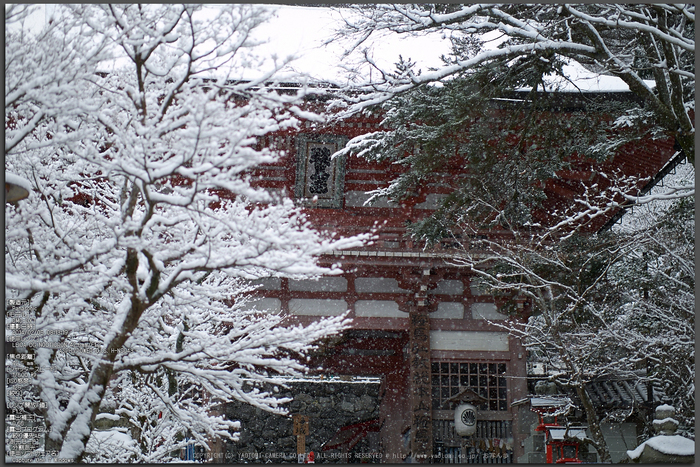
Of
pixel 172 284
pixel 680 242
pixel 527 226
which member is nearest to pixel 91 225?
pixel 172 284

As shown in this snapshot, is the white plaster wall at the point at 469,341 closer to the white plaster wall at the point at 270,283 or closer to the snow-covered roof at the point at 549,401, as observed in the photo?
the snow-covered roof at the point at 549,401

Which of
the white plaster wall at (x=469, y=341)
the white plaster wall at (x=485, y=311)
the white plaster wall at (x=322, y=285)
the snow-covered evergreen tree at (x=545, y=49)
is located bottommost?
the white plaster wall at (x=469, y=341)

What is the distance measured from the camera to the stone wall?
6.49 meters

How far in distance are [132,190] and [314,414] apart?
4.93m

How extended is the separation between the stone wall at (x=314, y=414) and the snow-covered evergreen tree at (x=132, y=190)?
3.31 m

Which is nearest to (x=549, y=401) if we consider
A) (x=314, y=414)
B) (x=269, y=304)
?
(x=314, y=414)

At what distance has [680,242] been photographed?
5.03m

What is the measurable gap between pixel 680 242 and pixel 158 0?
183 inches

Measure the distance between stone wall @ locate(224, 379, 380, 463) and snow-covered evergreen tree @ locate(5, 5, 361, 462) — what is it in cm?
331

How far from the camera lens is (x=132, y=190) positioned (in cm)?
294

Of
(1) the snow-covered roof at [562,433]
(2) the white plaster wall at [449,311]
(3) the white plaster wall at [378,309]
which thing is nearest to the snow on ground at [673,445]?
(1) the snow-covered roof at [562,433]

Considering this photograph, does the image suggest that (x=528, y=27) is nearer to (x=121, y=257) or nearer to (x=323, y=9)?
(x=323, y=9)

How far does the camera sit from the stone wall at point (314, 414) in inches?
255

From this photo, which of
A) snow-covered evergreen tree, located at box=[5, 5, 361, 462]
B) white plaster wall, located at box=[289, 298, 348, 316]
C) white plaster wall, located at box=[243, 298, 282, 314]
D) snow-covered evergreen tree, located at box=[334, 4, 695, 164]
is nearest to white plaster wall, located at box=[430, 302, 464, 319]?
white plaster wall, located at box=[289, 298, 348, 316]
